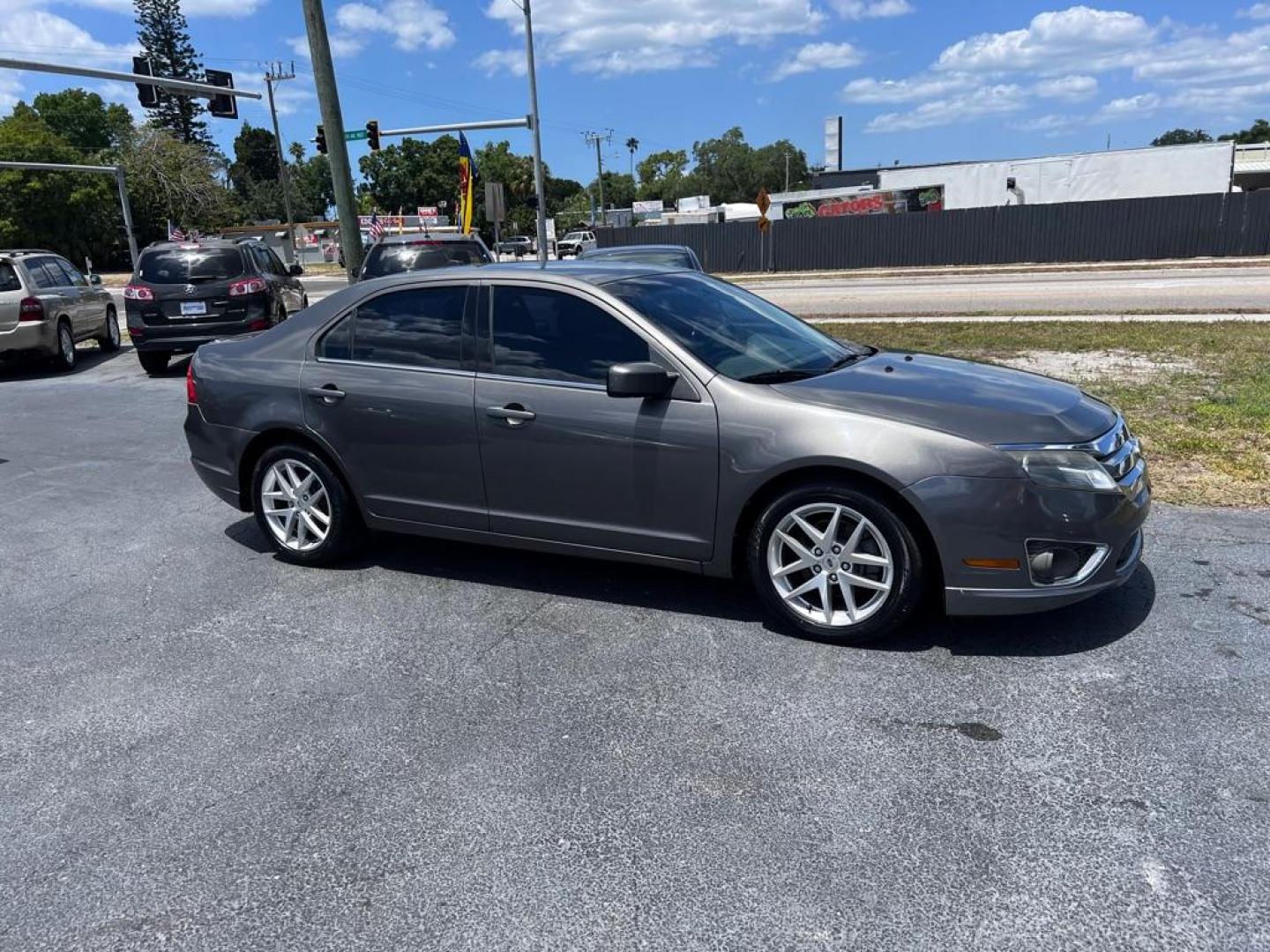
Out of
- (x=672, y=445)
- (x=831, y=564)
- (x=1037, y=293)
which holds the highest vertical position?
(x=672, y=445)

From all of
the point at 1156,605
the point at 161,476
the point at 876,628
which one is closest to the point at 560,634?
the point at 876,628

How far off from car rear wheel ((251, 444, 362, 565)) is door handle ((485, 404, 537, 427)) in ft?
3.65

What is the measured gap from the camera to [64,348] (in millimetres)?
14133

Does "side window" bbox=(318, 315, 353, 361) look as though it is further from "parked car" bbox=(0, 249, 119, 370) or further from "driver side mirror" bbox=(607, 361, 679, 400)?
"parked car" bbox=(0, 249, 119, 370)

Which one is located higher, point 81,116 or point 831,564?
point 81,116

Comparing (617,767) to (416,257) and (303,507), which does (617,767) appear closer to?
(303,507)

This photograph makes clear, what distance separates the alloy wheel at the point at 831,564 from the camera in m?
3.91

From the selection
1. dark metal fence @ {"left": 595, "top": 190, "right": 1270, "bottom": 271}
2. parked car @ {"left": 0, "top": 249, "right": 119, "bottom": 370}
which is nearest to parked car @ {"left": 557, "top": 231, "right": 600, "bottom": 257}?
dark metal fence @ {"left": 595, "top": 190, "right": 1270, "bottom": 271}

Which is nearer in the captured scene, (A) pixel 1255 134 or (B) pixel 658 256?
(B) pixel 658 256

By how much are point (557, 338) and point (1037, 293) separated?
19.3 metres

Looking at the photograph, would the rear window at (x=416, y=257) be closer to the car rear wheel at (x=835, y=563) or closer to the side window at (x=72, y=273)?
the side window at (x=72, y=273)

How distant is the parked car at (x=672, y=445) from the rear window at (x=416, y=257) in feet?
27.4

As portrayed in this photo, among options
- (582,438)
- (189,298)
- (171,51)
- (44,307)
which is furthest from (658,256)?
(171,51)

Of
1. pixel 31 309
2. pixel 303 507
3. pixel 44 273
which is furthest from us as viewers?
pixel 44 273
